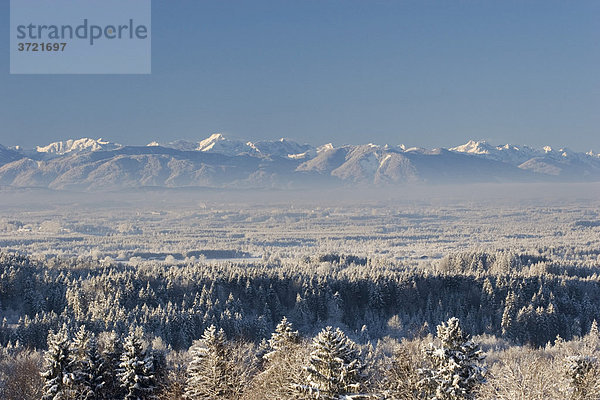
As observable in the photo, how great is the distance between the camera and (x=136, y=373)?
4659cm

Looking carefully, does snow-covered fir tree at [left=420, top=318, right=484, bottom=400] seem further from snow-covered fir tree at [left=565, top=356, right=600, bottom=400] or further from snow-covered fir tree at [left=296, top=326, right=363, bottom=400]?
snow-covered fir tree at [left=296, top=326, right=363, bottom=400]

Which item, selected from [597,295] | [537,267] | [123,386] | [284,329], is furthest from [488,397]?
[537,267]

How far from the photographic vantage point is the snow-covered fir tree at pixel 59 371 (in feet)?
145

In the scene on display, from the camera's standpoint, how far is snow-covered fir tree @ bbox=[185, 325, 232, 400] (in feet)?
136

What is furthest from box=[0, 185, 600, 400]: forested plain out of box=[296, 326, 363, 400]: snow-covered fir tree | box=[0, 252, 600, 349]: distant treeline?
box=[0, 252, 600, 349]: distant treeline

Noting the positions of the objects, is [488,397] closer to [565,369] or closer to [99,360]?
[565,369]

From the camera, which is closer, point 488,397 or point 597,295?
point 488,397

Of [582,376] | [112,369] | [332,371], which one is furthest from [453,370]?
[112,369]

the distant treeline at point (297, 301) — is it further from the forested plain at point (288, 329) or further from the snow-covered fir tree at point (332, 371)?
the snow-covered fir tree at point (332, 371)

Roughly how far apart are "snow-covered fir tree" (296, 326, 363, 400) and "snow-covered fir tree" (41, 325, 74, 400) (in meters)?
17.0

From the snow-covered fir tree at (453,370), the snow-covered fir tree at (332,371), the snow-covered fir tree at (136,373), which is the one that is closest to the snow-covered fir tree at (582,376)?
the snow-covered fir tree at (453,370)

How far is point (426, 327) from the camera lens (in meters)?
124

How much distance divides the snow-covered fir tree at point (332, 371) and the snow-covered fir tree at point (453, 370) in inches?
274

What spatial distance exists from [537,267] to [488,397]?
5575 inches
